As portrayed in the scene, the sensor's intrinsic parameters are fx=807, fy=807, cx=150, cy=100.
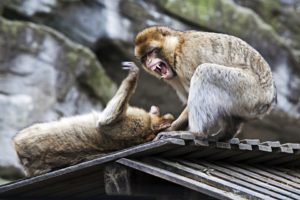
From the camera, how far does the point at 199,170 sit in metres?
6.23

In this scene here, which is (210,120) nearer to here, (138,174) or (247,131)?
(138,174)

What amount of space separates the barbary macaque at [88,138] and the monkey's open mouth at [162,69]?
1.37ft

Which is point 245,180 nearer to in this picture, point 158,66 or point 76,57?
point 158,66

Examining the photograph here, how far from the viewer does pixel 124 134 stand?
8.11 meters

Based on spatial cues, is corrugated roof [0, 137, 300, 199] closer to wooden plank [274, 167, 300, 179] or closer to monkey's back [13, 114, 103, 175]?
wooden plank [274, 167, 300, 179]

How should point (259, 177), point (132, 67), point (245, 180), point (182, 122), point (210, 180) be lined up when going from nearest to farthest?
point (210, 180) < point (245, 180) < point (259, 177) < point (182, 122) < point (132, 67)

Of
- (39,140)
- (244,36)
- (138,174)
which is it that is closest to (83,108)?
(244,36)

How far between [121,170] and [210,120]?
4.15ft

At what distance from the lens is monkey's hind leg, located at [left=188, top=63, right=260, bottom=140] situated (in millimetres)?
6973

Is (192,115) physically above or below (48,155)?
above

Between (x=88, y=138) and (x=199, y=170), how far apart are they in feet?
7.18

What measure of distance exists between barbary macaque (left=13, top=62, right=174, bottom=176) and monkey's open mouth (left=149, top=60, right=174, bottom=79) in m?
0.42

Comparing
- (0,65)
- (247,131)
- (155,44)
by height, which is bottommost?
(247,131)

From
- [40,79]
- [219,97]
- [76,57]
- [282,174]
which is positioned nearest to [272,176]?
[282,174]
